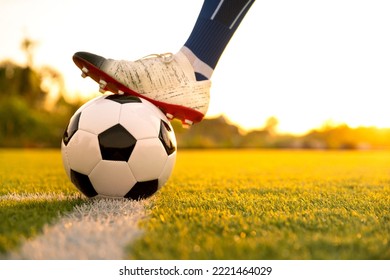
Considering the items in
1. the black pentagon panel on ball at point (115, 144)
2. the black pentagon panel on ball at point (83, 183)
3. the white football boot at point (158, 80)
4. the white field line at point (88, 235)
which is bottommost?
the black pentagon panel on ball at point (83, 183)

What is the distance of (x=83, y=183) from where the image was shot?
2395mm

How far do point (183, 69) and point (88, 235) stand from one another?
1.32 metres

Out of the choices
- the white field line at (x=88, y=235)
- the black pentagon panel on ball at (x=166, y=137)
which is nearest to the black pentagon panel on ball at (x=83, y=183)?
the white field line at (x=88, y=235)

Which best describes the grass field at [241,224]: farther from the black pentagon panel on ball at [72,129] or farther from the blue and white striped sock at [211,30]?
the blue and white striped sock at [211,30]

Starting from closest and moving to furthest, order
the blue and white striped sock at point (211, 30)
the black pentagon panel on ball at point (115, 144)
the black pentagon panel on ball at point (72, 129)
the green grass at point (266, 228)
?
the green grass at point (266, 228) < the black pentagon panel on ball at point (115, 144) < the black pentagon panel on ball at point (72, 129) < the blue and white striped sock at point (211, 30)

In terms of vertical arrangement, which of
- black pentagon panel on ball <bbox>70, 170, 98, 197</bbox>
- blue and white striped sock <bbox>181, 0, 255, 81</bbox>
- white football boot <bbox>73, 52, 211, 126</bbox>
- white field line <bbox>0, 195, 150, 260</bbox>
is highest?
blue and white striped sock <bbox>181, 0, 255, 81</bbox>

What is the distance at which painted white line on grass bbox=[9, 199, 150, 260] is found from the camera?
4.80ft

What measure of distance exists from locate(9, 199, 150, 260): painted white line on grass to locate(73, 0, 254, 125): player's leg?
75cm

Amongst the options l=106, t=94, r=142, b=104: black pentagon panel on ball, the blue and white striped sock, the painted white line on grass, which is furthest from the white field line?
the blue and white striped sock

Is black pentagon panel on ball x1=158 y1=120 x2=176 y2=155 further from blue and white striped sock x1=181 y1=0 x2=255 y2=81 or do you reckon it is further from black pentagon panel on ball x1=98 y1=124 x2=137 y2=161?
blue and white striped sock x1=181 y1=0 x2=255 y2=81

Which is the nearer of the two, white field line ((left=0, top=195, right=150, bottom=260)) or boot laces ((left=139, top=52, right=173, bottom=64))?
white field line ((left=0, top=195, right=150, bottom=260))

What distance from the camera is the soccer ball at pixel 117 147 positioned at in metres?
2.28

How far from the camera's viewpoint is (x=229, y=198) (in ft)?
8.91

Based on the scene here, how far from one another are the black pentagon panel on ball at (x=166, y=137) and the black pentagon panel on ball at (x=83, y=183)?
50 centimetres
